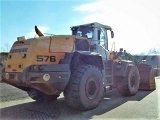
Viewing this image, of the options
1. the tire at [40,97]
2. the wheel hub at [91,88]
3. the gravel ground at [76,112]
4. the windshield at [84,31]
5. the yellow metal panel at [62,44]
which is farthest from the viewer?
the windshield at [84,31]

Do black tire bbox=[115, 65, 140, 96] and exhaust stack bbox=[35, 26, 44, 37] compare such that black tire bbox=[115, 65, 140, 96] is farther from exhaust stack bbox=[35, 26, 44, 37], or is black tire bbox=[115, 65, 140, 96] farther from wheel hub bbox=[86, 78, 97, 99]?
exhaust stack bbox=[35, 26, 44, 37]

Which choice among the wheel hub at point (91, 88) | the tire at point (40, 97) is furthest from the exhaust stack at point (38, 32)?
the wheel hub at point (91, 88)

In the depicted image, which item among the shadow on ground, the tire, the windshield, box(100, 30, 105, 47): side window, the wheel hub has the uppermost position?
the windshield

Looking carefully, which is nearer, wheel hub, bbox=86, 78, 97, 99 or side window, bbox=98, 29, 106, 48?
wheel hub, bbox=86, 78, 97, 99

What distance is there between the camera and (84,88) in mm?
5801

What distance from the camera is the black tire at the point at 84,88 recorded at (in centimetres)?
563

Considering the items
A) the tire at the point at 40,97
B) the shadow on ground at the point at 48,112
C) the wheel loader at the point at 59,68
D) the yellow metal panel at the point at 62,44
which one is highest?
the yellow metal panel at the point at 62,44

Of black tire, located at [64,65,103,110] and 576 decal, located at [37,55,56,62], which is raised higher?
576 decal, located at [37,55,56,62]

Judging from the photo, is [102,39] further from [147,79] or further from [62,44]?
[147,79]

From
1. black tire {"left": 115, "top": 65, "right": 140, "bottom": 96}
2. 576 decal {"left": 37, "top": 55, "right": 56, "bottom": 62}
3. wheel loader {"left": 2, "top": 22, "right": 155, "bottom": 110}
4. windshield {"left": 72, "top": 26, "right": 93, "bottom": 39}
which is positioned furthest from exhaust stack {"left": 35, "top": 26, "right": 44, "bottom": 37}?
black tire {"left": 115, "top": 65, "right": 140, "bottom": 96}

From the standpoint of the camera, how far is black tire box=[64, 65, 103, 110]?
563 centimetres

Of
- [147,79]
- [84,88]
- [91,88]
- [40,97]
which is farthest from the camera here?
[147,79]

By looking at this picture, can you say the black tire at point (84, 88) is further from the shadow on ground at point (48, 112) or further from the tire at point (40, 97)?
the tire at point (40, 97)

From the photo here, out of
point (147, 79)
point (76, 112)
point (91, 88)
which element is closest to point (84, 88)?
point (91, 88)
